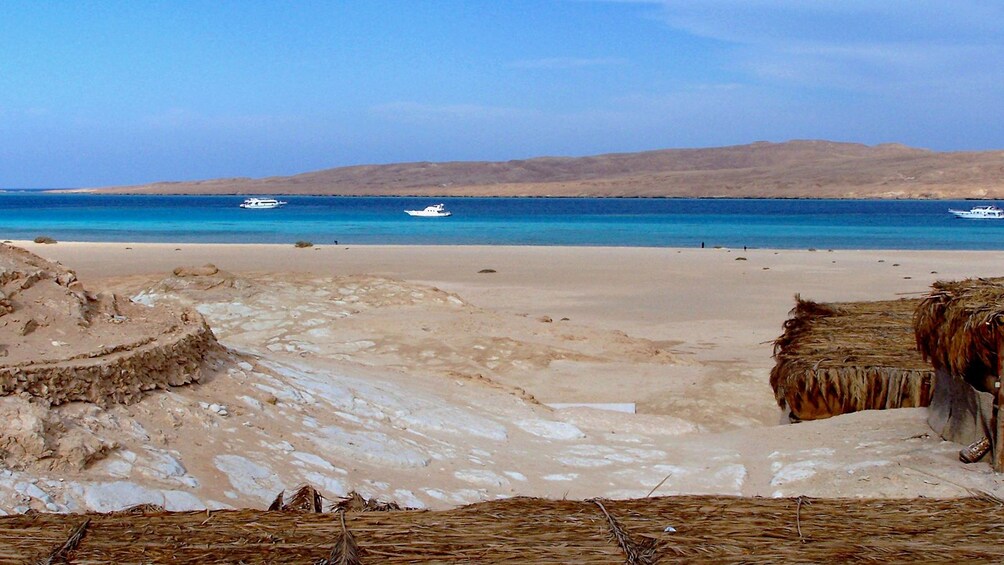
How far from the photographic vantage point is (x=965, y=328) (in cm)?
620

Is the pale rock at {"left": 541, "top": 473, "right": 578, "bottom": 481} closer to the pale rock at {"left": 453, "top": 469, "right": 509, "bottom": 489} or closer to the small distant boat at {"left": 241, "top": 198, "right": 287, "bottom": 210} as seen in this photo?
the pale rock at {"left": 453, "top": 469, "right": 509, "bottom": 489}

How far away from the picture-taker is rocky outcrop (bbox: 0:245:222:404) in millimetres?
5449

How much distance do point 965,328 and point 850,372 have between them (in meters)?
2.12

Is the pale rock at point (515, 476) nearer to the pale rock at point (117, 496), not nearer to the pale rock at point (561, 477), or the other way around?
the pale rock at point (561, 477)

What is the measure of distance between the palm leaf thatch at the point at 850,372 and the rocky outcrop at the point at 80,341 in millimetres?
4675

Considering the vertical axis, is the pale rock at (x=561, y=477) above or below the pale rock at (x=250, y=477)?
below

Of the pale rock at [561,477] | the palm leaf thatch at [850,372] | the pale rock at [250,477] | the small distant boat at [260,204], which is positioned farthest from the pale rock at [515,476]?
the small distant boat at [260,204]

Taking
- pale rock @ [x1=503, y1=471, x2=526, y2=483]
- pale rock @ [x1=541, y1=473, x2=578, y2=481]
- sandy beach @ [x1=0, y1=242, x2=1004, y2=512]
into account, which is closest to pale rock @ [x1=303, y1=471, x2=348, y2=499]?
sandy beach @ [x1=0, y1=242, x2=1004, y2=512]

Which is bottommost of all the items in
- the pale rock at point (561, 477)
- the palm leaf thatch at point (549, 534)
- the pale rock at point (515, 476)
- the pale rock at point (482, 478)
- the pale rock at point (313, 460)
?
the pale rock at point (561, 477)

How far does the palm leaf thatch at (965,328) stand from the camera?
19.6 ft

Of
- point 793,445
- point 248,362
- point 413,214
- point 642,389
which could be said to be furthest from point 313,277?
point 413,214

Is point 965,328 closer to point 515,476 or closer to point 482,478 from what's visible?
point 515,476

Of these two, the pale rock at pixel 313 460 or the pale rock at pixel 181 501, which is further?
the pale rock at pixel 313 460

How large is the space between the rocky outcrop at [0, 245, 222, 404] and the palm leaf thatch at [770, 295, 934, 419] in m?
4.67
